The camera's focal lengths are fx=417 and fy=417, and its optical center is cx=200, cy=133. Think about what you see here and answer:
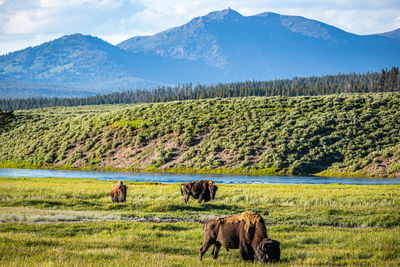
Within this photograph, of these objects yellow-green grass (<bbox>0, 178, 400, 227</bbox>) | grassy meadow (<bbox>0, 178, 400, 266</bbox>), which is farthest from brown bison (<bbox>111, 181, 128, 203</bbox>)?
grassy meadow (<bbox>0, 178, 400, 266</bbox>)

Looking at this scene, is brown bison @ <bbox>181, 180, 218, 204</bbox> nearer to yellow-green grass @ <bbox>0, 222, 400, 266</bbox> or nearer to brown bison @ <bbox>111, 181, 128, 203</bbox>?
brown bison @ <bbox>111, 181, 128, 203</bbox>

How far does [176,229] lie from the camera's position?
688 inches

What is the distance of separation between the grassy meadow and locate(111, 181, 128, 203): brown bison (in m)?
0.87

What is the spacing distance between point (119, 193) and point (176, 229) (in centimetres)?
944

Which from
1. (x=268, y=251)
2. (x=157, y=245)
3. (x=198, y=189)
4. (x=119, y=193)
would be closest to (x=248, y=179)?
(x=198, y=189)

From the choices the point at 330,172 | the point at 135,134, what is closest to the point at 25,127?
the point at 135,134

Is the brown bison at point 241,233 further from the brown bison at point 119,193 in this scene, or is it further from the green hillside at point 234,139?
the green hillside at point 234,139

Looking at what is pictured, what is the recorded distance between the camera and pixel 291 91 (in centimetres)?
18400

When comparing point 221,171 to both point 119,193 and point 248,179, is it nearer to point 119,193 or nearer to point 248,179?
point 248,179

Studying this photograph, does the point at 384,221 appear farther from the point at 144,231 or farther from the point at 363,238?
the point at 144,231

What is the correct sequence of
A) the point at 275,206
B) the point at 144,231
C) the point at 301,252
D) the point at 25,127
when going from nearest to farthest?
the point at 301,252
the point at 144,231
the point at 275,206
the point at 25,127

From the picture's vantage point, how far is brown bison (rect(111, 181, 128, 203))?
25906 mm

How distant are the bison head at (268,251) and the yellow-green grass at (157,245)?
16.9 inches

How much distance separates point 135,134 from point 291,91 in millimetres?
111914
